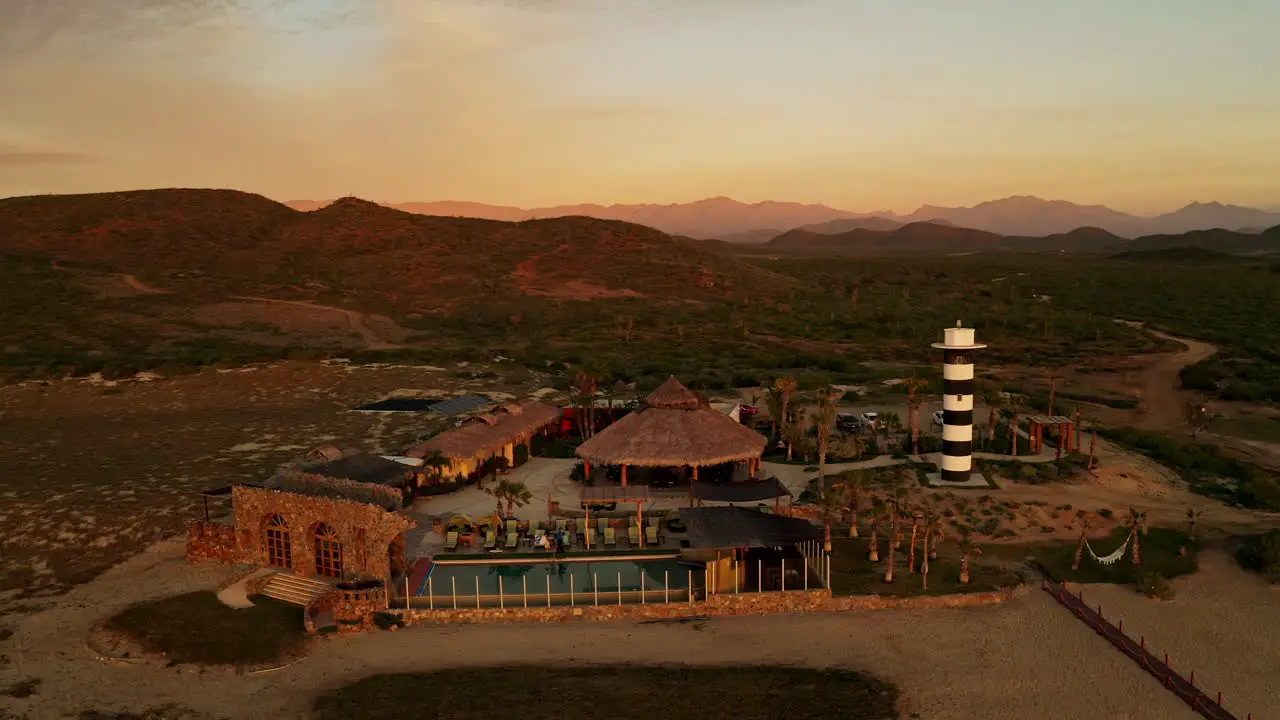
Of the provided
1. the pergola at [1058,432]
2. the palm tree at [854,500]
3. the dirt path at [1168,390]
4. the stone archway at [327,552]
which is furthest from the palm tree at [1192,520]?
the stone archway at [327,552]

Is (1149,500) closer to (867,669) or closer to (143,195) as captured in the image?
(867,669)

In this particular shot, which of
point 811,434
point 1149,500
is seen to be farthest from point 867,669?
point 811,434

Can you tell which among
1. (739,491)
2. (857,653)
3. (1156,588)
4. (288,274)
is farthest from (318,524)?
(288,274)

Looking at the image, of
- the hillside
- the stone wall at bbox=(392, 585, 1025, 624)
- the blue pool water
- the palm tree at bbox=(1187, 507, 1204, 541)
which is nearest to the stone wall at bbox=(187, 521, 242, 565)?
the blue pool water

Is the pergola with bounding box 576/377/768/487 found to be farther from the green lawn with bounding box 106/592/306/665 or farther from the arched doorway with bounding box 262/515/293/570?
the green lawn with bounding box 106/592/306/665

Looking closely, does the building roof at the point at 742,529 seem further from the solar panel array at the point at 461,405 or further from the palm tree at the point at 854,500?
the solar panel array at the point at 461,405

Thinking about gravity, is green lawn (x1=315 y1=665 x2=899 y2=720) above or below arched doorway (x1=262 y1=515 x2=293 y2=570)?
below
